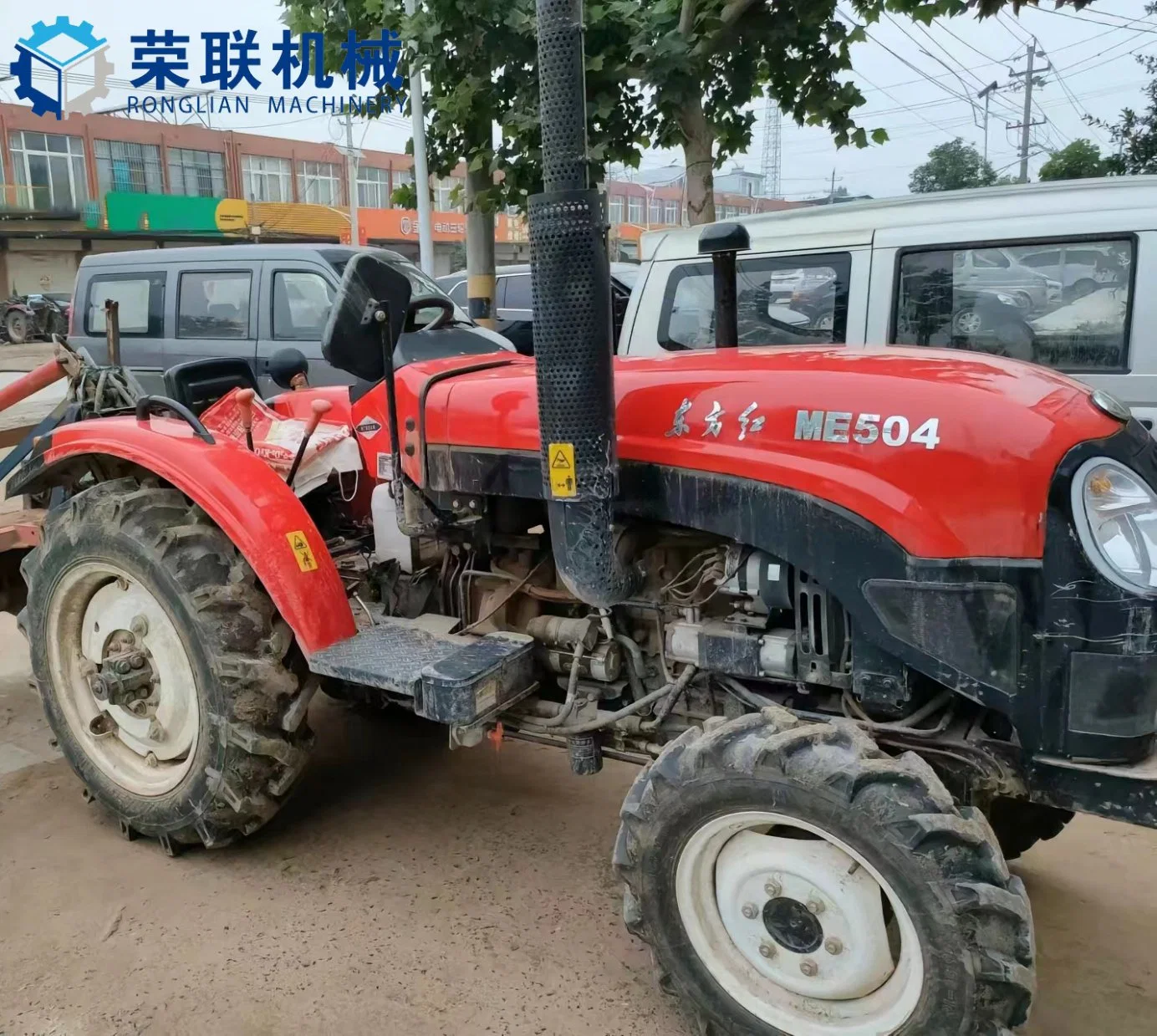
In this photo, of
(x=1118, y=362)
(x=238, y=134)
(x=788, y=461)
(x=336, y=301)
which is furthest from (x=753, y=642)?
(x=238, y=134)

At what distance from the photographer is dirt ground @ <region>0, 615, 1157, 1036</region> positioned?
235 cm

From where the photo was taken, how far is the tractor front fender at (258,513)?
8.72 feet

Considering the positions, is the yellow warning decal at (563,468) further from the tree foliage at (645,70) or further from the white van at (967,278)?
the tree foliage at (645,70)

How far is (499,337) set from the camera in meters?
6.72

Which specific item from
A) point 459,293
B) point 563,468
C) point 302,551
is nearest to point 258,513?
point 302,551

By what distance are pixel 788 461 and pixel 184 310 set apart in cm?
724

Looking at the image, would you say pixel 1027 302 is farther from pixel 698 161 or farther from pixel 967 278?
pixel 698 161

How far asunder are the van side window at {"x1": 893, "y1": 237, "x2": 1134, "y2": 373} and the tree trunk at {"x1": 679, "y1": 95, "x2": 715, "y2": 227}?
1.95m

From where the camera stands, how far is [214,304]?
26.2ft

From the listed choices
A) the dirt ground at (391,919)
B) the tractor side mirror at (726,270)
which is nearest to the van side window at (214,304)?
the dirt ground at (391,919)

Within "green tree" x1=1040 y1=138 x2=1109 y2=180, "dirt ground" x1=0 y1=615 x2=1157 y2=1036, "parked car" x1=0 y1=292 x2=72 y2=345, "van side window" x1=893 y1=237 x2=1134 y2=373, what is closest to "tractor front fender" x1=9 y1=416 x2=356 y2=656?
"dirt ground" x1=0 y1=615 x2=1157 y2=1036

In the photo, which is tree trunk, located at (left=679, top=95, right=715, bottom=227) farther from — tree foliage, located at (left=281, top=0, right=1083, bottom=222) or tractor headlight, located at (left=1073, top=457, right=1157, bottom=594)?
tractor headlight, located at (left=1073, top=457, right=1157, bottom=594)

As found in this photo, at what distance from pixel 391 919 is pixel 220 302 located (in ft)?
21.0

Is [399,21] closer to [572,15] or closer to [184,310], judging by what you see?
[184,310]
